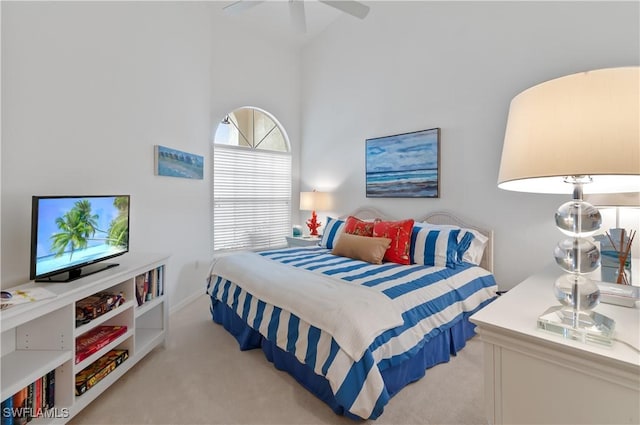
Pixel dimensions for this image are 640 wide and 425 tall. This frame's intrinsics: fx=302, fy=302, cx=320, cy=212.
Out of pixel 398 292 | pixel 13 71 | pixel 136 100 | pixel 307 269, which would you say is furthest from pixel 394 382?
pixel 136 100

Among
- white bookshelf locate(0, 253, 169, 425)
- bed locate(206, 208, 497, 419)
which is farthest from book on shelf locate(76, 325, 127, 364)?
bed locate(206, 208, 497, 419)

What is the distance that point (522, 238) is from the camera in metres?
2.71

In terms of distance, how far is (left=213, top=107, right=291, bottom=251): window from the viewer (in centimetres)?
412

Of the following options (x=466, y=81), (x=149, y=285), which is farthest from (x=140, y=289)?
(x=466, y=81)

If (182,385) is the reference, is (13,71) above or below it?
above

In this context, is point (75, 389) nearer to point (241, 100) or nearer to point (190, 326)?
point (190, 326)

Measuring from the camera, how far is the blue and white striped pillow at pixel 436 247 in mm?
2594

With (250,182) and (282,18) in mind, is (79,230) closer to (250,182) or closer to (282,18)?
(250,182)

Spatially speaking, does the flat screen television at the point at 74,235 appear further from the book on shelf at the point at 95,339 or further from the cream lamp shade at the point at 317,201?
the cream lamp shade at the point at 317,201

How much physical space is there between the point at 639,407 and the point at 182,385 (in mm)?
2144

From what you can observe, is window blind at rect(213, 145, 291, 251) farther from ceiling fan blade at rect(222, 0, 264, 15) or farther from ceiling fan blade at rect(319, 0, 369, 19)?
ceiling fan blade at rect(319, 0, 369, 19)

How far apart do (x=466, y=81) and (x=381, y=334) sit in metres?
2.68

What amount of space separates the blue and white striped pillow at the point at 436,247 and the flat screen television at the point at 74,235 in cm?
238

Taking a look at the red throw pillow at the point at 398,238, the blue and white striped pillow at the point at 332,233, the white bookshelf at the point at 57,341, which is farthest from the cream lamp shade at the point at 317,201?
the white bookshelf at the point at 57,341
